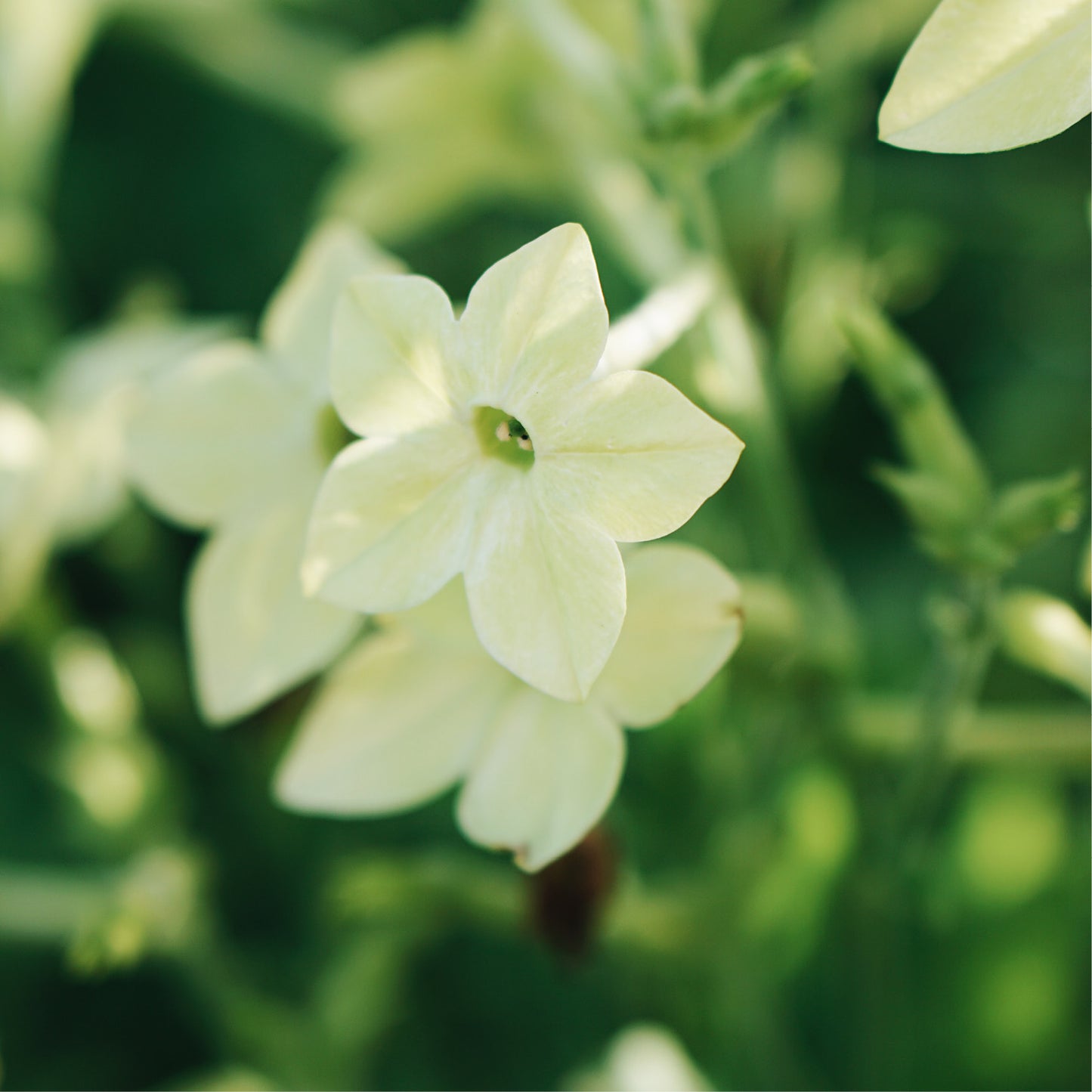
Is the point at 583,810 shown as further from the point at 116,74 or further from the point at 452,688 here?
the point at 116,74

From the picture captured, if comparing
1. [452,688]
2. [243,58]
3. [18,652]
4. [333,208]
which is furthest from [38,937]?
[243,58]

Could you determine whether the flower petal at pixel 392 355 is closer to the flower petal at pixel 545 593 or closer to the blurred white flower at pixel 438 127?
the flower petal at pixel 545 593

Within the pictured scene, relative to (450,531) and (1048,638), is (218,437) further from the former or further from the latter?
(1048,638)

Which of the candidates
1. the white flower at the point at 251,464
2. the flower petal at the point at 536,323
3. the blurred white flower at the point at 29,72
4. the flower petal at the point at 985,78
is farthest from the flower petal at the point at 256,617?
the blurred white flower at the point at 29,72

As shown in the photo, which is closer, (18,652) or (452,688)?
(452,688)

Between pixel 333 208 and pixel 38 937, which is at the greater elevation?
pixel 333 208

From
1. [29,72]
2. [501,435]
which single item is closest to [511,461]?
[501,435]
